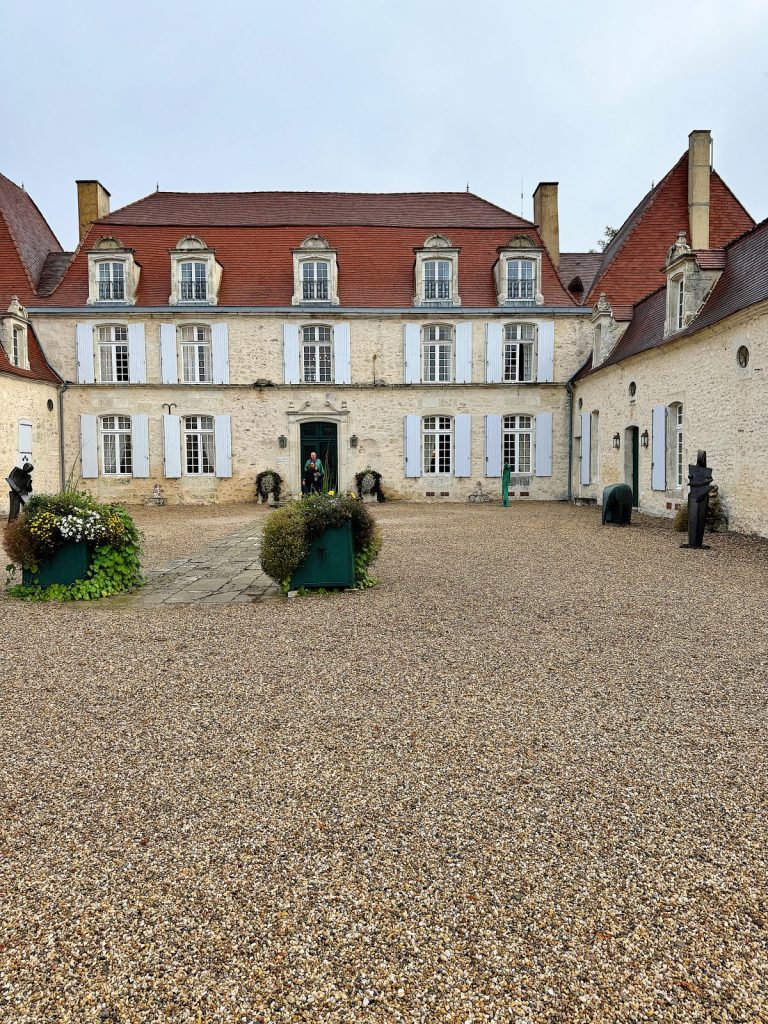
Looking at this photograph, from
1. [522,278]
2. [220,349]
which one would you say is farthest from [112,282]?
[522,278]

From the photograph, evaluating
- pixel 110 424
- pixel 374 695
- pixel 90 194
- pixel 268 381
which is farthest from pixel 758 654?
pixel 90 194

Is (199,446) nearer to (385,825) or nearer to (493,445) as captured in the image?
(493,445)

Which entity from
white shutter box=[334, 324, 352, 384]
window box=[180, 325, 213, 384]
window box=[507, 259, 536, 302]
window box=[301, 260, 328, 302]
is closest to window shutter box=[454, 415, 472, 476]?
white shutter box=[334, 324, 352, 384]

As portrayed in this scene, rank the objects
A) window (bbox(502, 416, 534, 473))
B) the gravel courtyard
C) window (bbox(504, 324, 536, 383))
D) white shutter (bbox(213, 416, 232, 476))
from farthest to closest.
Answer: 1. window (bbox(502, 416, 534, 473))
2. window (bbox(504, 324, 536, 383))
3. white shutter (bbox(213, 416, 232, 476))
4. the gravel courtyard

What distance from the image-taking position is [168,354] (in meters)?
20.8

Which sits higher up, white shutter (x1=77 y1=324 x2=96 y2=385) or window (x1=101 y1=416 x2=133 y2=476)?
white shutter (x1=77 y1=324 x2=96 y2=385)

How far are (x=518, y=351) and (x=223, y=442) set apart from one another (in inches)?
365

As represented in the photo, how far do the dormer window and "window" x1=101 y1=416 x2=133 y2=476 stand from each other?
3.90 m

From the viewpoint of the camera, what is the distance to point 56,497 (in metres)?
7.39

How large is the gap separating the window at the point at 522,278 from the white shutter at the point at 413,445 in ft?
15.3

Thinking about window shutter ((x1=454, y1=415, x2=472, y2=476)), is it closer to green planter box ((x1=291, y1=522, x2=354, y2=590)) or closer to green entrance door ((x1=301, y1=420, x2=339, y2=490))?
green entrance door ((x1=301, y1=420, x2=339, y2=490))

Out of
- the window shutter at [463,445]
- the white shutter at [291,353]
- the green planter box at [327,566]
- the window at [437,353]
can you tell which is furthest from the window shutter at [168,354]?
the green planter box at [327,566]

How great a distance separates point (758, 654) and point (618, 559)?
451 centimetres

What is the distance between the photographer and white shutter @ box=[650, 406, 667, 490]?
1480 centimetres
